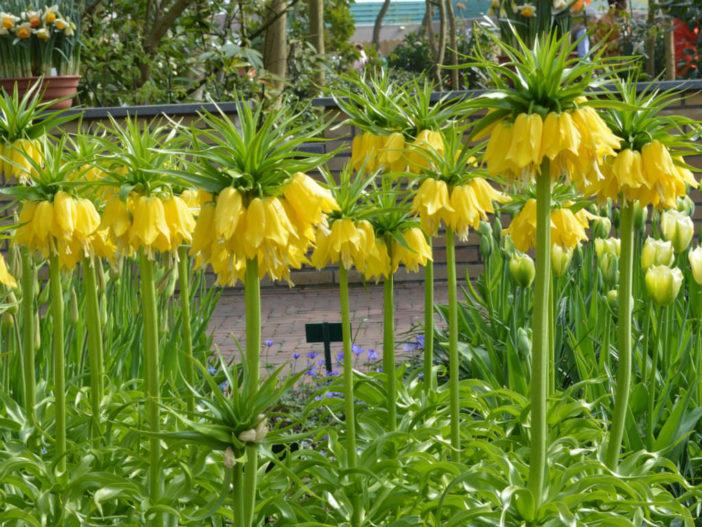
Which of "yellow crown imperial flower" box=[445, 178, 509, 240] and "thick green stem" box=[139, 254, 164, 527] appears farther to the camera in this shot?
"yellow crown imperial flower" box=[445, 178, 509, 240]

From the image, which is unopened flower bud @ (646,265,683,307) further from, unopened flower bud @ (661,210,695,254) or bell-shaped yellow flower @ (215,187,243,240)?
bell-shaped yellow flower @ (215,187,243,240)

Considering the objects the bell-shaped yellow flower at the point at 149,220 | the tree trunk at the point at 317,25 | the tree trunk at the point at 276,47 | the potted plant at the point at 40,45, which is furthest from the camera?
the tree trunk at the point at 317,25

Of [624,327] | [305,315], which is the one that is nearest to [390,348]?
[624,327]

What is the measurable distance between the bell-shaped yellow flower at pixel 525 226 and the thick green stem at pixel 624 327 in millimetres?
230

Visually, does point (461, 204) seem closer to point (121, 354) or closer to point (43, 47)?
point (121, 354)

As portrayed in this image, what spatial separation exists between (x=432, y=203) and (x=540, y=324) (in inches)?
15.6

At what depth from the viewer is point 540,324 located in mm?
1620

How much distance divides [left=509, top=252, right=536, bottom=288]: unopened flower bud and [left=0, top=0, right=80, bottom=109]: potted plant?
164 inches

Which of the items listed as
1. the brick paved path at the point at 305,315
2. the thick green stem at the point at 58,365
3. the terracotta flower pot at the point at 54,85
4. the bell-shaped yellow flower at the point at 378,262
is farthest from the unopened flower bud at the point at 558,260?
the terracotta flower pot at the point at 54,85

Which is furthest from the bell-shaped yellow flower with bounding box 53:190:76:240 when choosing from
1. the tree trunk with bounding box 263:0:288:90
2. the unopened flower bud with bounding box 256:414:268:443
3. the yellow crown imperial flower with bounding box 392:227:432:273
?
the tree trunk with bounding box 263:0:288:90

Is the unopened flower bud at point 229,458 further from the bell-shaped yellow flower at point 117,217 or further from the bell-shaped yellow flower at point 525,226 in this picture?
the bell-shaped yellow flower at point 525,226

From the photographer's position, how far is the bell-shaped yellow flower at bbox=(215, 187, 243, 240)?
144 cm

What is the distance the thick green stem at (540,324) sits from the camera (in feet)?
5.24

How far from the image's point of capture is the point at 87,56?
24.8 ft
